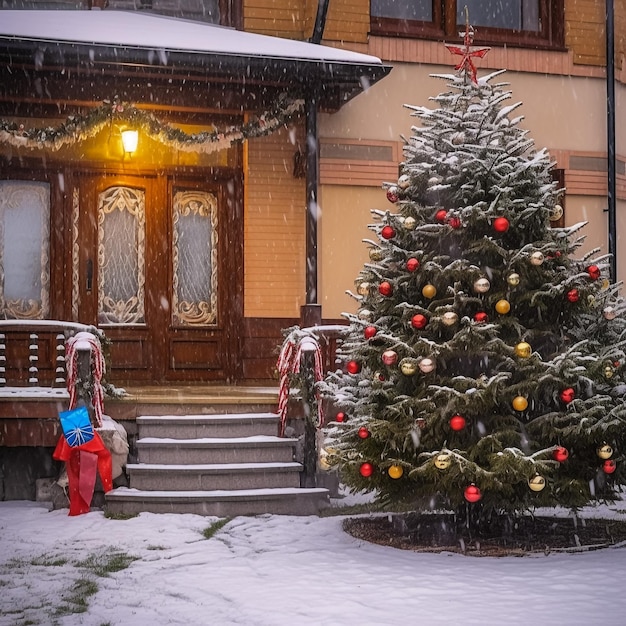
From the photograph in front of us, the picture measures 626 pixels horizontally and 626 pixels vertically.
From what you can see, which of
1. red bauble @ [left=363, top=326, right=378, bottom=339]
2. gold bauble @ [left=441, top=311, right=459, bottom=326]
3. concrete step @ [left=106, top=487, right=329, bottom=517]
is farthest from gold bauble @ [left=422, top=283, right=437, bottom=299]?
concrete step @ [left=106, top=487, right=329, bottom=517]

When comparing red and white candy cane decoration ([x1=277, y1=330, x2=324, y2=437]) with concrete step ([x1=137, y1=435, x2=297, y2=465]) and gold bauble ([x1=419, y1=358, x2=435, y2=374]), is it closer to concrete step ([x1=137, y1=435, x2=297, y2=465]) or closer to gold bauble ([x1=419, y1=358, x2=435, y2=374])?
concrete step ([x1=137, y1=435, x2=297, y2=465])

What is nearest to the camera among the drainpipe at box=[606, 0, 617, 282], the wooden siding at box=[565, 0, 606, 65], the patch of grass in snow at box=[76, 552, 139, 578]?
the patch of grass in snow at box=[76, 552, 139, 578]

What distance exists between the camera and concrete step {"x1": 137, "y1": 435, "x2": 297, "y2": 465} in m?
9.22

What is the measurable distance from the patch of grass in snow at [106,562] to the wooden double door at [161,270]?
5461mm

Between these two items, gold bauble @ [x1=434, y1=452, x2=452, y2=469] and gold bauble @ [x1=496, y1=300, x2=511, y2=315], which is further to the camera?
gold bauble @ [x1=496, y1=300, x2=511, y2=315]

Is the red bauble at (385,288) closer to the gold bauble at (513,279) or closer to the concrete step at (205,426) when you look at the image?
the gold bauble at (513,279)

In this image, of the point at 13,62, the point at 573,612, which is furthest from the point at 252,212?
the point at 573,612

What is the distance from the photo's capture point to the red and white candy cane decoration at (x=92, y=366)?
29.9ft

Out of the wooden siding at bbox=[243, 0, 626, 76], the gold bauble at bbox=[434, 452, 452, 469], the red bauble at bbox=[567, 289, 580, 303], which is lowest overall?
the gold bauble at bbox=[434, 452, 452, 469]

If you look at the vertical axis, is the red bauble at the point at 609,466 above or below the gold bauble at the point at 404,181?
below

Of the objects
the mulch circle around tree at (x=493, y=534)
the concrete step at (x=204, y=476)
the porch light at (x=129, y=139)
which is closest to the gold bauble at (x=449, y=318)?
the mulch circle around tree at (x=493, y=534)

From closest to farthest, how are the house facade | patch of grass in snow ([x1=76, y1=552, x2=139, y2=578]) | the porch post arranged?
patch of grass in snow ([x1=76, y1=552, x2=139, y2=578])
the porch post
the house facade

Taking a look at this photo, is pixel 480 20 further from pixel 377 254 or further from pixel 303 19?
pixel 377 254

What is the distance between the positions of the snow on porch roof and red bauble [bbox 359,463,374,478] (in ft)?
16.7
